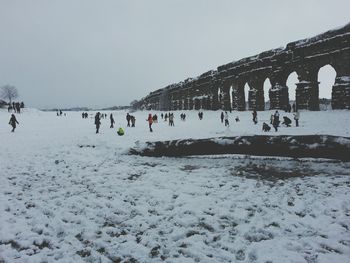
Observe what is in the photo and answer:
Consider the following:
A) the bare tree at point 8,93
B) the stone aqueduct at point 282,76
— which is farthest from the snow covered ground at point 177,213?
the bare tree at point 8,93

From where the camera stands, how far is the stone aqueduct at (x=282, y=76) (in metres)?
26.0

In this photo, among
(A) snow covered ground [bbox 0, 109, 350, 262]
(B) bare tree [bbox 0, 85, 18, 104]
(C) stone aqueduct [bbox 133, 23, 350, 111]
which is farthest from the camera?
(B) bare tree [bbox 0, 85, 18, 104]

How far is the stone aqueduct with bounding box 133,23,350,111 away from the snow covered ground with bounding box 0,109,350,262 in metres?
21.3

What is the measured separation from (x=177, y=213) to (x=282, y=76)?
30.7 m

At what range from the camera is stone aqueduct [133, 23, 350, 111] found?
1022 inches

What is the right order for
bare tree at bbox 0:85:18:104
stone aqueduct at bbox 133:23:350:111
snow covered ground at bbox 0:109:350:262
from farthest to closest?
bare tree at bbox 0:85:18:104, stone aqueduct at bbox 133:23:350:111, snow covered ground at bbox 0:109:350:262

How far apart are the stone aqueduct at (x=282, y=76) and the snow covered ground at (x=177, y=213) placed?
21262 millimetres

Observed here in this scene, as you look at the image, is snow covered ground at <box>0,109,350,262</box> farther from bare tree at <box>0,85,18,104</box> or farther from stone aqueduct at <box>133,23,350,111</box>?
bare tree at <box>0,85,18,104</box>

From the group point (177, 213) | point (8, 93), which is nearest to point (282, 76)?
point (177, 213)

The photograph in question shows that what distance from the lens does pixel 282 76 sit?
106ft

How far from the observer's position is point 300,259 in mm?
3537

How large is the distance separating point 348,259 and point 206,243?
1.74 m

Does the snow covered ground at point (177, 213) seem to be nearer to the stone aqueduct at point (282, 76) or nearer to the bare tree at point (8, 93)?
the stone aqueduct at point (282, 76)

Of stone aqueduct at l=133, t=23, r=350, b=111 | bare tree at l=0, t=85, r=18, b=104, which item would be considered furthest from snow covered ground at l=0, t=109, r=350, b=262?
bare tree at l=0, t=85, r=18, b=104
